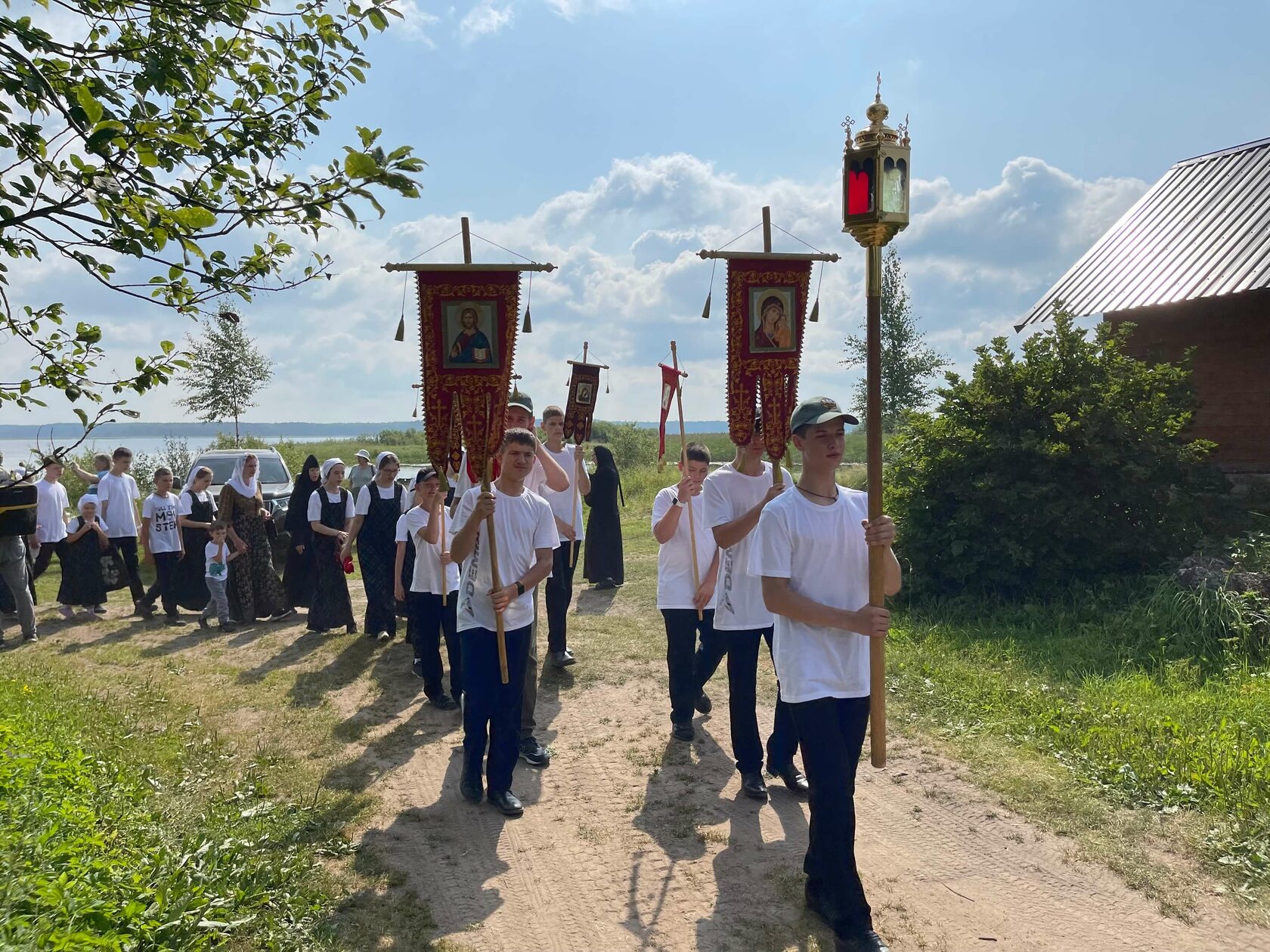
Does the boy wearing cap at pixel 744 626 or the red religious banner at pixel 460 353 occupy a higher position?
the red religious banner at pixel 460 353

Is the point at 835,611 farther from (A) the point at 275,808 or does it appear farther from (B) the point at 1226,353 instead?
(B) the point at 1226,353

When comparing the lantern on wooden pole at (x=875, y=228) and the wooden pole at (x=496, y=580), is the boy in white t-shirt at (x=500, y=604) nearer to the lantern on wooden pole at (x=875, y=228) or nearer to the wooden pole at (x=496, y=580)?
the wooden pole at (x=496, y=580)

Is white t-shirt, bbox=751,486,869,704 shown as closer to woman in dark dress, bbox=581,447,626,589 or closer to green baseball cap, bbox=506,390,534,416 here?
green baseball cap, bbox=506,390,534,416

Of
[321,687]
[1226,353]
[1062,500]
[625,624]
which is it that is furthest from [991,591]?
[321,687]

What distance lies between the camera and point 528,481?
719 centimetres

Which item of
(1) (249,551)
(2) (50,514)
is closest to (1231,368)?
(1) (249,551)

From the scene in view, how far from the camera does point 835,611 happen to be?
3.81 metres

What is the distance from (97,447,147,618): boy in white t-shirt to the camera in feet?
38.7

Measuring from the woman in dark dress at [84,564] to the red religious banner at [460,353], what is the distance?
7.42 metres

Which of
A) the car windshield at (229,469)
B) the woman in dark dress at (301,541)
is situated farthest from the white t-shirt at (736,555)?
the car windshield at (229,469)

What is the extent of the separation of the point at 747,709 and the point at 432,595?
118 inches

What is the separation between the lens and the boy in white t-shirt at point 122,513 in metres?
11.8

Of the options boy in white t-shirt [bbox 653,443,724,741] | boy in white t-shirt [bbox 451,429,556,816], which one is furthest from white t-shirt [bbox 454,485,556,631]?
boy in white t-shirt [bbox 653,443,724,741]

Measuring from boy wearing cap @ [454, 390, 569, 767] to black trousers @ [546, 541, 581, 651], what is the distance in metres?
0.87
